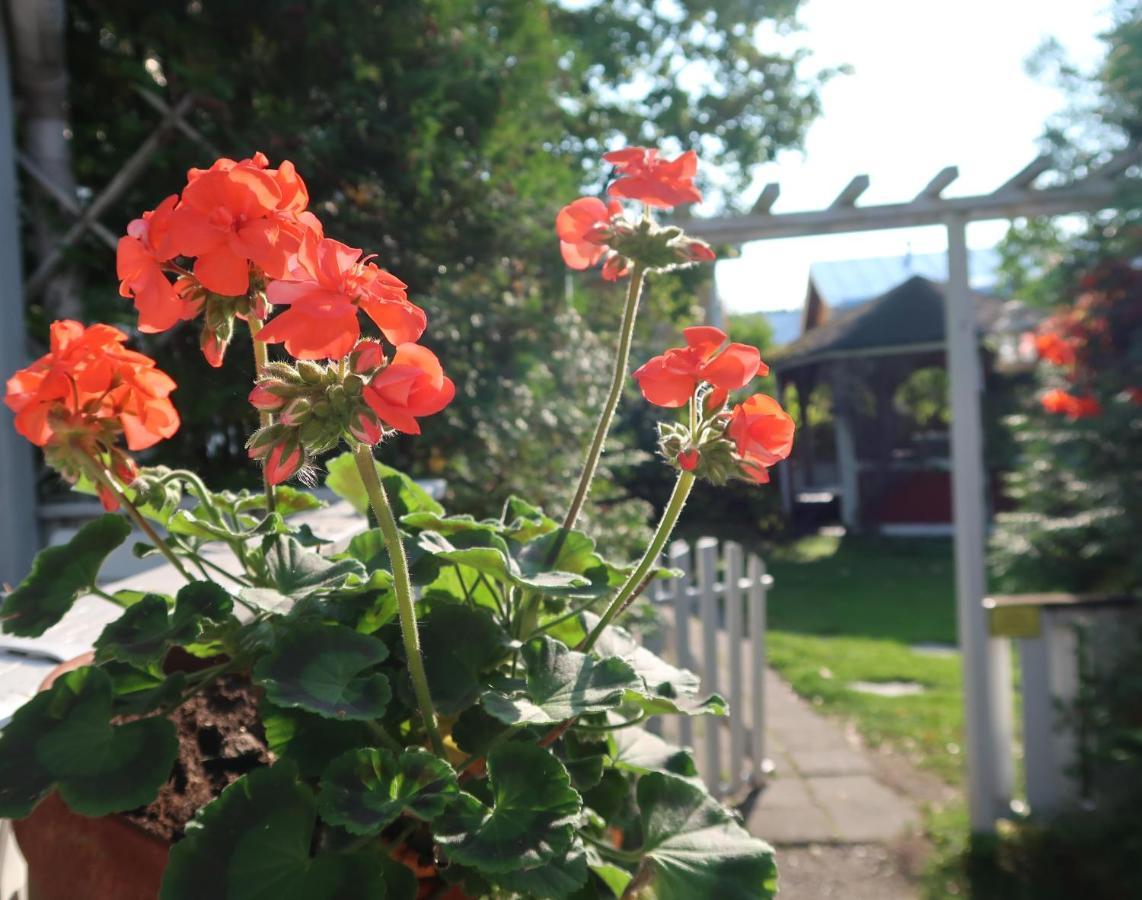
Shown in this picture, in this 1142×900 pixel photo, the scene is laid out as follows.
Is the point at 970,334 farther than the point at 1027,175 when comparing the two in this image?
Yes

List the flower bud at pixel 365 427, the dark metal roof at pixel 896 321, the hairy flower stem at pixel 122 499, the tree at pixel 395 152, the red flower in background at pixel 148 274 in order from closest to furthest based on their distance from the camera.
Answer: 1. the flower bud at pixel 365 427
2. the red flower in background at pixel 148 274
3. the hairy flower stem at pixel 122 499
4. the tree at pixel 395 152
5. the dark metal roof at pixel 896 321

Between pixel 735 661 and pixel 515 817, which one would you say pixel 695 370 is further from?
pixel 735 661

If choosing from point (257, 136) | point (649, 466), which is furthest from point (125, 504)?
point (649, 466)

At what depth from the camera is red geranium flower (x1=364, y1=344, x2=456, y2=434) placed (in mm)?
449

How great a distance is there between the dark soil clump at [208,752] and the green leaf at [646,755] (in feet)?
0.81

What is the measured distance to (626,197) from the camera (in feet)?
2.51

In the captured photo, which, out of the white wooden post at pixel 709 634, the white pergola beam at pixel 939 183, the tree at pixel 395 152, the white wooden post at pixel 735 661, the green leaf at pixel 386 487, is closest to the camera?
Result: the green leaf at pixel 386 487

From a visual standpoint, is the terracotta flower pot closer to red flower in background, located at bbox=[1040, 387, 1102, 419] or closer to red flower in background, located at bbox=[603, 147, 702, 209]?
red flower in background, located at bbox=[603, 147, 702, 209]

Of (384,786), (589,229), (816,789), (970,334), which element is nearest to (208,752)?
(384,786)

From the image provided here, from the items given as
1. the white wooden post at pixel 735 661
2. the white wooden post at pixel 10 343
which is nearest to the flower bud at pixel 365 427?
the white wooden post at pixel 10 343

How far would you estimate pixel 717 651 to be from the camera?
3281 mm

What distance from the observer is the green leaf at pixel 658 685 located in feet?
1.99

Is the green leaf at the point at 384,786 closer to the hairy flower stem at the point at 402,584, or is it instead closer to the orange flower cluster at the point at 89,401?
the hairy flower stem at the point at 402,584

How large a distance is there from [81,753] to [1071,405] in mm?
3542
